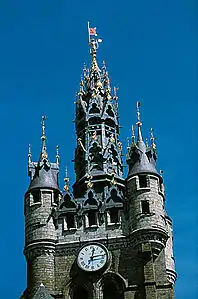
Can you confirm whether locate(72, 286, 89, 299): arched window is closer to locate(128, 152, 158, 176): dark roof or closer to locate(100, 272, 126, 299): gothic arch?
locate(100, 272, 126, 299): gothic arch

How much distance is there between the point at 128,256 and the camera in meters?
61.2

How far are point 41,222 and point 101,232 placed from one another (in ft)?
14.1

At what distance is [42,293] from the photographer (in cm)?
5916

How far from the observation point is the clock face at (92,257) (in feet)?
200

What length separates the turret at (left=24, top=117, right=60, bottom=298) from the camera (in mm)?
61500

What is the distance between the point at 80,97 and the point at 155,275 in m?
21.0

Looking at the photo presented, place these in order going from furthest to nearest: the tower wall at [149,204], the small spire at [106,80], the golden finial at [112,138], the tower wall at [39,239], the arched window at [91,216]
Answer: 1. the small spire at [106,80]
2. the golden finial at [112,138]
3. the arched window at [91,216]
4. the tower wall at [149,204]
5. the tower wall at [39,239]

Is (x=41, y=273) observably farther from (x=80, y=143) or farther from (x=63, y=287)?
(x=80, y=143)

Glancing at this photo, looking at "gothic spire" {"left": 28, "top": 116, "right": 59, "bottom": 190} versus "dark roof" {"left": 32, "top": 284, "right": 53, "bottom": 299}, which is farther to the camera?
"gothic spire" {"left": 28, "top": 116, "right": 59, "bottom": 190}

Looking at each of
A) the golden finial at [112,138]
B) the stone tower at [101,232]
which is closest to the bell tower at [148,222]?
the stone tower at [101,232]

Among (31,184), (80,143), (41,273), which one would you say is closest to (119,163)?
(80,143)

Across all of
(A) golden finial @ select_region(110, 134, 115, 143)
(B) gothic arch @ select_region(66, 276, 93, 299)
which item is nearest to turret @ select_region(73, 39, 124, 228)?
(A) golden finial @ select_region(110, 134, 115, 143)

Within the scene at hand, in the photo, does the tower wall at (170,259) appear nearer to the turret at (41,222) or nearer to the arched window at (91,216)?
the arched window at (91,216)

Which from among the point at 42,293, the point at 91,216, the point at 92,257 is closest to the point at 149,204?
the point at 91,216
